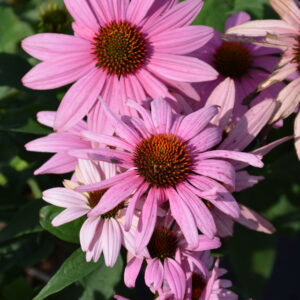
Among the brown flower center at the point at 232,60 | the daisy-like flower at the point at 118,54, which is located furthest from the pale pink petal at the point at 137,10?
the brown flower center at the point at 232,60

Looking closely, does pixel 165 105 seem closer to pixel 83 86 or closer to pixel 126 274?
pixel 83 86

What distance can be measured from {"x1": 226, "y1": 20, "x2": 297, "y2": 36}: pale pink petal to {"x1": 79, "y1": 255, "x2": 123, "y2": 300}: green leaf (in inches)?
20.4

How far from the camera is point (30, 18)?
1688 mm

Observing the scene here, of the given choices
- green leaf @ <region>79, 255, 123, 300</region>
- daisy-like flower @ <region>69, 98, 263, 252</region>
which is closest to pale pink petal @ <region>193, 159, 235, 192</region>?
daisy-like flower @ <region>69, 98, 263, 252</region>

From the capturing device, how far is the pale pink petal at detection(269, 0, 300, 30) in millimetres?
849

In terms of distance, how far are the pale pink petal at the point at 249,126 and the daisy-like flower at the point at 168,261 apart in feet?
0.58

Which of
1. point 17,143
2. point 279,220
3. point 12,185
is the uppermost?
point 17,143

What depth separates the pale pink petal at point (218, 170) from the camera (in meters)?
0.72

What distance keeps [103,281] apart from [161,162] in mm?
365

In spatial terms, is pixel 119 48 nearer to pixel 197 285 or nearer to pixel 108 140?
pixel 108 140

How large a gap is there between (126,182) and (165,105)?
142 millimetres

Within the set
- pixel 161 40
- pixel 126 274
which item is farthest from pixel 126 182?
pixel 161 40

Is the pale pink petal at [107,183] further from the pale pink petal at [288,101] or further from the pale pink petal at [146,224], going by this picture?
the pale pink petal at [288,101]

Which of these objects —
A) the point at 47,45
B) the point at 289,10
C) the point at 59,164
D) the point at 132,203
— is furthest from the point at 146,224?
the point at 289,10
